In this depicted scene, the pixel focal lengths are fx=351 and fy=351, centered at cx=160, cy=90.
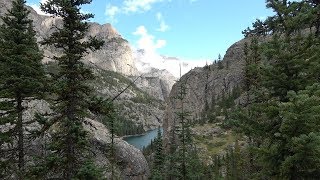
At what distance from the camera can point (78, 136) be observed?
17.2 meters

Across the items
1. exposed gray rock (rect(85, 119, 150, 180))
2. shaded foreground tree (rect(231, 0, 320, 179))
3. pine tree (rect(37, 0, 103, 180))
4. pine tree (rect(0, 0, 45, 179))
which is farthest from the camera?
exposed gray rock (rect(85, 119, 150, 180))

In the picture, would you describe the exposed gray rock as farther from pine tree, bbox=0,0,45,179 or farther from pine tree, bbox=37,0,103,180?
pine tree, bbox=37,0,103,180

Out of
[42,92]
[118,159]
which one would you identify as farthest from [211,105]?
[42,92]

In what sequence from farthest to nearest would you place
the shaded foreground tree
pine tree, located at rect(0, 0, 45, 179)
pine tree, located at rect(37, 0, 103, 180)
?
pine tree, located at rect(0, 0, 45, 179) → pine tree, located at rect(37, 0, 103, 180) → the shaded foreground tree

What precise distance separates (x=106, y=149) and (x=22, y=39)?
2673 cm

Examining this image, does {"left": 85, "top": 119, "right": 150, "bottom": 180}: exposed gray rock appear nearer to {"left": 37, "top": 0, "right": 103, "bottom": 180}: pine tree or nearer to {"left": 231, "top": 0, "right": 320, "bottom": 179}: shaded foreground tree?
{"left": 37, "top": 0, "right": 103, "bottom": 180}: pine tree

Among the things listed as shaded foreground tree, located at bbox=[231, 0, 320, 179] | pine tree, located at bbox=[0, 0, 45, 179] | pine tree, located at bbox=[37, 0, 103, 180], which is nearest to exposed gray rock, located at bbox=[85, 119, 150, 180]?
pine tree, located at bbox=[0, 0, 45, 179]

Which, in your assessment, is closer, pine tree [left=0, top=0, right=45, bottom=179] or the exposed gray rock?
pine tree [left=0, top=0, right=45, bottom=179]

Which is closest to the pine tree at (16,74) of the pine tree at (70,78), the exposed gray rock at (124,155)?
the pine tree at (70,78)

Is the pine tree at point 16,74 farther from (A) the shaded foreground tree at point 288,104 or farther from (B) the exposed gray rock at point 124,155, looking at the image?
(B) the exposed gray rock at point 124,155

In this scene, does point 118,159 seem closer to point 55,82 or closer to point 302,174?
point 55,82

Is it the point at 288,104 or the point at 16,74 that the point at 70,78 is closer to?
the point at 16,74

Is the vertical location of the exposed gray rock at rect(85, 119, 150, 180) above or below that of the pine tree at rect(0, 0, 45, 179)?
below

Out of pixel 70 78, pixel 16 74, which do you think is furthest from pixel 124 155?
pixel 70 78
